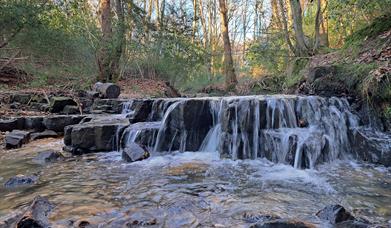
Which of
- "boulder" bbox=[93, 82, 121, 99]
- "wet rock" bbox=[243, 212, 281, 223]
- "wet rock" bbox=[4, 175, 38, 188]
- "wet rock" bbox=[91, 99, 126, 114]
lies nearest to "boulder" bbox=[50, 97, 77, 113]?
"wet rock" bbox=[91, 99, 126, 114]

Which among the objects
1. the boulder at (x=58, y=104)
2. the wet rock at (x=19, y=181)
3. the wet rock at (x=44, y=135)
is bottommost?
the wet rock at (x=19, y=181)

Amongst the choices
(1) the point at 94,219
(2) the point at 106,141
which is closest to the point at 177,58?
(2) the point at 106,141

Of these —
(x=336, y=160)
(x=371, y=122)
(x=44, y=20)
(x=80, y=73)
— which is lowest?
(x=336, y=160)

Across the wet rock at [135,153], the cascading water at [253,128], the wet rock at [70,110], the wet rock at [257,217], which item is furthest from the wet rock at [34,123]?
the wet rock at [257,217]

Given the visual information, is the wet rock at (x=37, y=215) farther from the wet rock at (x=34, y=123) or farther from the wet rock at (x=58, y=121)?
the wet rock at (x=34, y=123)

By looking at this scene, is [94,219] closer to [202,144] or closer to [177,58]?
[202,144]

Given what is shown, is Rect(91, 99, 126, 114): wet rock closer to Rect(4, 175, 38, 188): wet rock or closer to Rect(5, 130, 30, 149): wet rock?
Rect(5, 130, 30, 149): wet rock

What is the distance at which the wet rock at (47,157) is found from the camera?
221 inches

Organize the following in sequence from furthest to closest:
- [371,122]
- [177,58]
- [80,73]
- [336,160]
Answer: [177,58], [80,73], [371,122], [336,160]

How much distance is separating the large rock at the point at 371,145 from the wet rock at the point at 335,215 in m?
2.71

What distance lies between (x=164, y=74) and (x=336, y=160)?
11.7 meters

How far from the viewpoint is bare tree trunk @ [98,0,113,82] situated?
12.8m

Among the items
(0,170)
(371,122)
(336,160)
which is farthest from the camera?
(371,122)

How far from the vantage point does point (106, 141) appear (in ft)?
21.6
